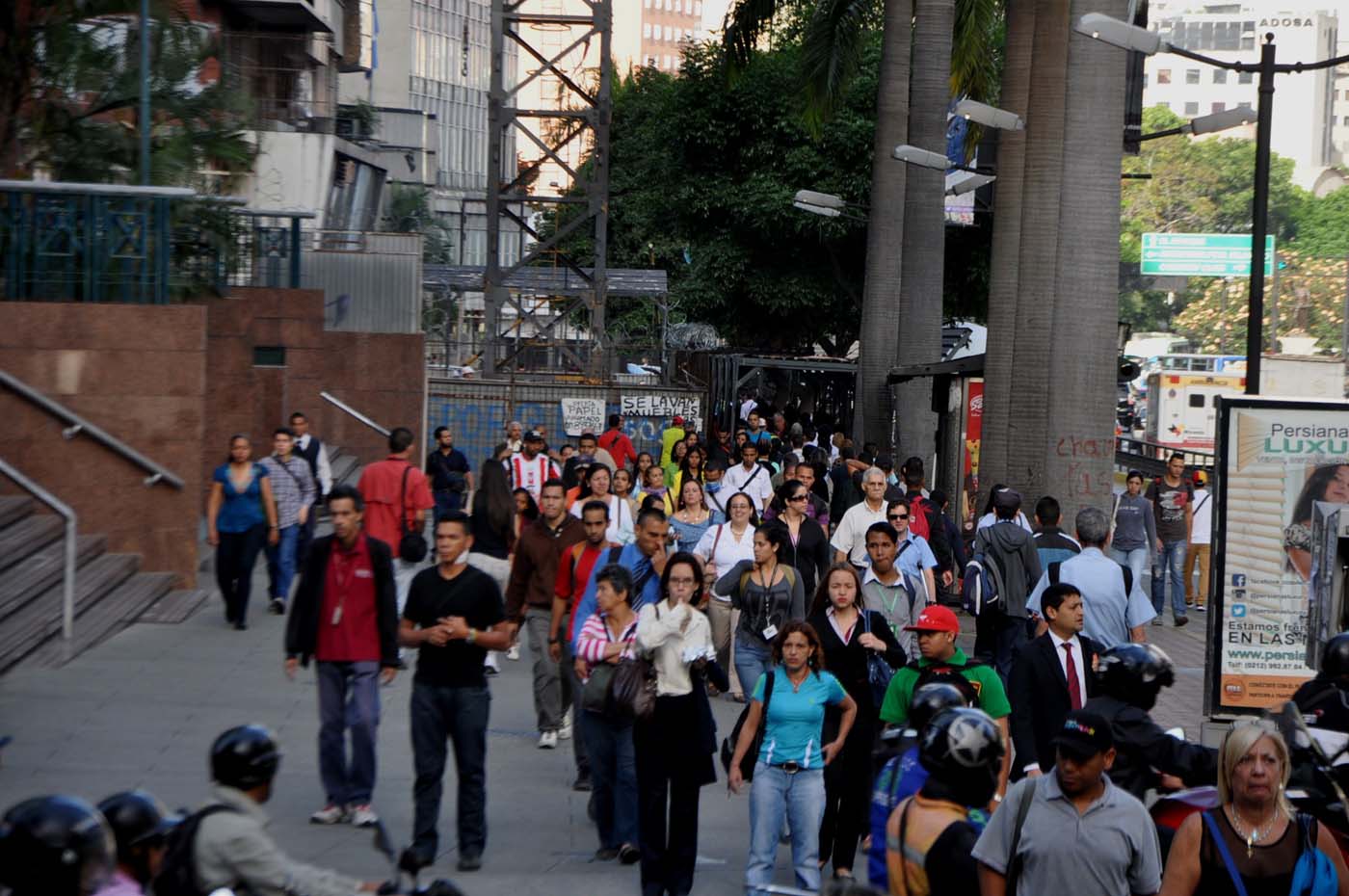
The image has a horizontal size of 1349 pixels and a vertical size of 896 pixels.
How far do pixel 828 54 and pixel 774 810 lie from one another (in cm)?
2305

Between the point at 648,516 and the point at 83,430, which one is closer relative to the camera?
the point at 648,516

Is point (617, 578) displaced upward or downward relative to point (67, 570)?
upward

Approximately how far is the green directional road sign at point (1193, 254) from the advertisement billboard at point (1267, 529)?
8059 centimetres

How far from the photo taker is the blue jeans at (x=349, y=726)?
9109mm

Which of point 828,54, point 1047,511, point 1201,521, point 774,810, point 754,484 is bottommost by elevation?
point 774,810

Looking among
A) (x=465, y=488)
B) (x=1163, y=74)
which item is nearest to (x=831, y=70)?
(x=465, y=488)

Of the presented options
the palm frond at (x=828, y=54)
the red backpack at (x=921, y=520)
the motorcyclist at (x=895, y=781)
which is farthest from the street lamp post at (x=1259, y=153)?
the palm frond at (x=828, y=54)

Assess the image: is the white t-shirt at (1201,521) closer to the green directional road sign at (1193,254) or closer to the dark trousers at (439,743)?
the dark trousers at (439,743)

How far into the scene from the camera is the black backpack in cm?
467

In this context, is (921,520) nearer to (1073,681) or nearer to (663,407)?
(1073,681)

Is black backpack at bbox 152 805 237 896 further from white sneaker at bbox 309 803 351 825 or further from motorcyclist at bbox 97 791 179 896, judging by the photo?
white sneaker at bbox 309 803 351 825

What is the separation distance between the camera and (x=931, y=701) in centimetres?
583

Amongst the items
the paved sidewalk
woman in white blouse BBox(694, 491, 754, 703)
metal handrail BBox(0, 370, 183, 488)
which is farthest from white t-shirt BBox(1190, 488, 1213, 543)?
metal handrail BBox(0, 370, 183, 488)

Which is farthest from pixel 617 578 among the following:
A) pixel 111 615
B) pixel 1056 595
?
pixel 111 615
